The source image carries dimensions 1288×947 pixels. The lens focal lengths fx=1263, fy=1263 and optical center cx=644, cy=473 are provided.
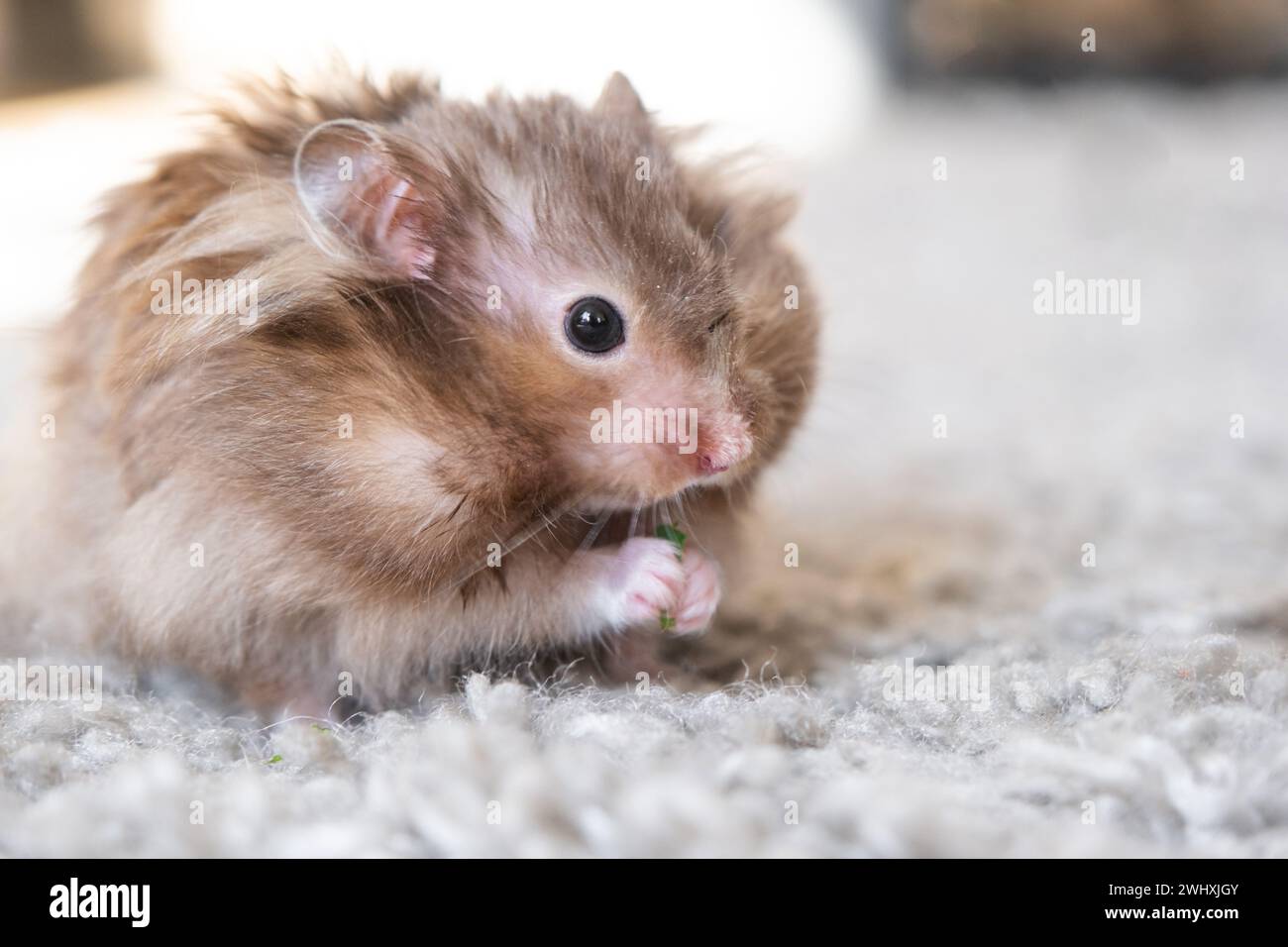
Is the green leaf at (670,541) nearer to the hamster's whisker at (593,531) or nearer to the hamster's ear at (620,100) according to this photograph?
the hamster's whisker at (593,531)

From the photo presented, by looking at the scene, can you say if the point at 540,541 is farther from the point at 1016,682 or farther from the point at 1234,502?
the point at 1234,502

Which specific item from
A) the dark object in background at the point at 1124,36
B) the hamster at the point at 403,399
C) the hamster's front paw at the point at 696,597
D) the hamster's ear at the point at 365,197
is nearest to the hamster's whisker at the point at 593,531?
the hamster at the point at 403,399

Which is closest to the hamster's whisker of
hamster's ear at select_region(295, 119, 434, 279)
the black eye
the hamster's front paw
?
the hamster's front paw

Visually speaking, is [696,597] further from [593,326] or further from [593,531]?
[593,326]

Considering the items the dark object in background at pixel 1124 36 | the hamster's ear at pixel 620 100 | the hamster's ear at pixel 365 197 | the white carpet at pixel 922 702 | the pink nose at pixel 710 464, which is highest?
the dark object in background at pixel 1124 36

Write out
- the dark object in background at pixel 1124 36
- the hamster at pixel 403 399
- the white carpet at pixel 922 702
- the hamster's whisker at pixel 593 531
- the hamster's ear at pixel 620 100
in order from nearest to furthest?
the white carpet at pixel 922 702 → the hamster at pixel 403 399 → the hamster's whisker at pixel 593 531 → the hamster's ear at pixel 620 100 → the dark object in background at pixel 1124 36

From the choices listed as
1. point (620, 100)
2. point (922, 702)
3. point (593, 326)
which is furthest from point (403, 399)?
point (922, 702)
